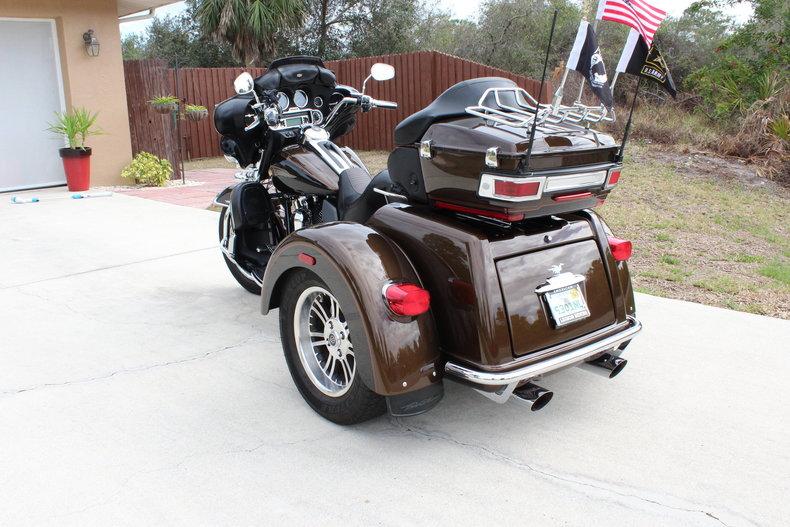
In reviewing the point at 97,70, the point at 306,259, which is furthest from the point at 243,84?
the point at 97,70

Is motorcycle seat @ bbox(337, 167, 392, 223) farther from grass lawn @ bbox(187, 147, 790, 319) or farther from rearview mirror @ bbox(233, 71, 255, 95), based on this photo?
grass lawn @ bbox(187, 147, 790, 319)

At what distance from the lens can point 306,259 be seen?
307 cm

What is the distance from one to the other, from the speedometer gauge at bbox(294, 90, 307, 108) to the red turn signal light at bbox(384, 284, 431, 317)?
211 centimetres

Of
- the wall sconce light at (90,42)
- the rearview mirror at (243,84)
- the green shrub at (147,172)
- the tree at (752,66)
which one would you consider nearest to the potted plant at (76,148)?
the green shrub at (147,172)

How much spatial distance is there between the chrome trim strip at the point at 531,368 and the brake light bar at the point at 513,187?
67 cm

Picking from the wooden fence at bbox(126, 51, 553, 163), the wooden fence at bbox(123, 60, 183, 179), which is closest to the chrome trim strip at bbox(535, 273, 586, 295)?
the wooden fence at bbox(126, 51, 553, 163)

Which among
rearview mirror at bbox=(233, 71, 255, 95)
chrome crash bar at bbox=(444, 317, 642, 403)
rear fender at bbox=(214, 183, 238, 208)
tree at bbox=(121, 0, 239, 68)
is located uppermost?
tree at bbox=(121, 0, 239, 68)

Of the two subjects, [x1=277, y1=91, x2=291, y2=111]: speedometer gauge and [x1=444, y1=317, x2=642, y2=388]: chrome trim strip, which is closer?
[x1=444, y1=317, x2=642, y2=388]: chrome trim strip

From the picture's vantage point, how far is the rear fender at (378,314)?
2.69 m

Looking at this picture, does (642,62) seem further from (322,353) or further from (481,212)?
(322,353)

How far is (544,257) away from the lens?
9.57 ft

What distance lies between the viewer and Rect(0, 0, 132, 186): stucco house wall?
10.0m

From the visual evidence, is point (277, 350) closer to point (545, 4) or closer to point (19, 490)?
point (19, 490)

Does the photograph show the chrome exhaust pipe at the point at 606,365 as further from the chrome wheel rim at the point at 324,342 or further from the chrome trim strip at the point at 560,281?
the chrome wheel rim at the point at 324,342
